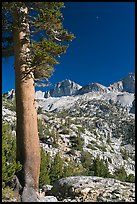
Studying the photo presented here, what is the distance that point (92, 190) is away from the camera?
9094 mm

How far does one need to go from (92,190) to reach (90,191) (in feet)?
0.24

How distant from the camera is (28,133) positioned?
29.6 feet

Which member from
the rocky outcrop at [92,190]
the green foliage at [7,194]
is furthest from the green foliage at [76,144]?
the green foliage at [7,194]

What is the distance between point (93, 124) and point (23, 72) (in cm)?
15733

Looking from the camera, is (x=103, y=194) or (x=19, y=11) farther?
(x=19, y=11)

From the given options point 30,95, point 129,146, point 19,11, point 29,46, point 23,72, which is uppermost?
point 19,11

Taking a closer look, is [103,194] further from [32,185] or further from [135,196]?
[32,185]

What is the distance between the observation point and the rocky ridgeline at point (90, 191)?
8734mm

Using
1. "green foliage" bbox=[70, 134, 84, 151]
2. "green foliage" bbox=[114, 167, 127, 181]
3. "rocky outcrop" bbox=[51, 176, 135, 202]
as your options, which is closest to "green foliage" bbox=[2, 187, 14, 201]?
"rocky outcrop" bbox=[51, 176, 135, 202]

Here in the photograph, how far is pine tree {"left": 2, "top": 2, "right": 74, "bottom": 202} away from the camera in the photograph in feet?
29.3

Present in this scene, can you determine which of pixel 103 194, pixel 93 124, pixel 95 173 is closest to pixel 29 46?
pixel 103 194

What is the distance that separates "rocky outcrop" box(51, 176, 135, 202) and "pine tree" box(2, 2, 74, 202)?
1.20 metres

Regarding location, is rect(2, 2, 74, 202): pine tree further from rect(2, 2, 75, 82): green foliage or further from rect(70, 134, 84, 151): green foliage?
rect(70, 134, 84, 151): green foliage

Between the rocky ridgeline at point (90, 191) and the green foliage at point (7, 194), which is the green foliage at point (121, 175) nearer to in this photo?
the rocky ridgeline at point (90, 191)
